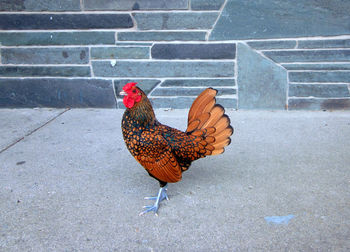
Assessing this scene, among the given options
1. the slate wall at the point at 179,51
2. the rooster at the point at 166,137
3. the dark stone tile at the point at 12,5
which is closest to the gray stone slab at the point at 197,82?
the slate wall at the point at 179,51

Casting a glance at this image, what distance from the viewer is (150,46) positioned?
4512mm

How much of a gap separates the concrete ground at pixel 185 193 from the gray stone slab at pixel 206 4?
1.62 meters

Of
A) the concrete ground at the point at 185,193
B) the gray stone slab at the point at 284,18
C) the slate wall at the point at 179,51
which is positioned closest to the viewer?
the concrete ground at the point at 185,193

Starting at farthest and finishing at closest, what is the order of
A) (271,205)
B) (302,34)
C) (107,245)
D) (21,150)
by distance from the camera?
(302,34) → (21,150) → (271,205) → (107,245)

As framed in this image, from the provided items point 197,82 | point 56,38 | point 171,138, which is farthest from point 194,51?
point 171,138

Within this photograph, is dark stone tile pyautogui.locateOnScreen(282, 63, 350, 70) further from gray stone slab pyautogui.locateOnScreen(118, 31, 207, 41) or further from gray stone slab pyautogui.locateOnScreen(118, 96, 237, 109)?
gray stone slab pyautogui.locateOnScreen(118, 31, 207, 41)

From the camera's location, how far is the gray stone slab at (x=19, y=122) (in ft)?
12.8

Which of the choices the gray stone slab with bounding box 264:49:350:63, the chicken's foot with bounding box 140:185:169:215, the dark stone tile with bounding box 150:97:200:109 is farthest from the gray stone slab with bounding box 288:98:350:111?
the chicken's foot with bounding box 140:185:169:215

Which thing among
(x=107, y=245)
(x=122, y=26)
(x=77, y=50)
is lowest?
(x=107, y=245)

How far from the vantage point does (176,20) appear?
14.4ft

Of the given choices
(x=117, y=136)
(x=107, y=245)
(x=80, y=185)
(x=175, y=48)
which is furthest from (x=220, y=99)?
(x=107, y=245)

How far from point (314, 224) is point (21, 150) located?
120 inches

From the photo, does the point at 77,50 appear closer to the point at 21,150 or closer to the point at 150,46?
the point at 150,46

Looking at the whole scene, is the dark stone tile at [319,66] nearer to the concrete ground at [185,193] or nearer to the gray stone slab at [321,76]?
the gray stone slab at [321,76]
